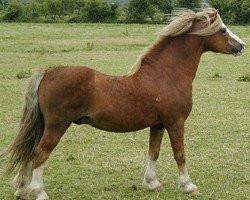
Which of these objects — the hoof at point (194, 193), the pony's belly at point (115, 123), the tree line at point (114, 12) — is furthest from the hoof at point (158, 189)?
the tree line at point (114, 12)

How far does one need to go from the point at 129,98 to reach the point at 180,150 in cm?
97

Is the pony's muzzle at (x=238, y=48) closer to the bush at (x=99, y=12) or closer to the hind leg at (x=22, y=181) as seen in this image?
the hind leg at (x=22, y=181)

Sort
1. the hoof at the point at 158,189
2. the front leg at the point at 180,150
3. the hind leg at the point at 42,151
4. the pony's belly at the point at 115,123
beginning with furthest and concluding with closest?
the hoof at the point at 158,189, the front leg at the point at 180,150, the pony's belly at the point at 115,123, the hind leg at the point at 42,151

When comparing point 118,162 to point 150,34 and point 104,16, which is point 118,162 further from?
point 104,16

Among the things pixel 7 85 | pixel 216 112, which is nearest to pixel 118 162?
pixel 216 112

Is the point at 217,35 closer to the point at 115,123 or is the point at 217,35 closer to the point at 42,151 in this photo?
the point at 115,123

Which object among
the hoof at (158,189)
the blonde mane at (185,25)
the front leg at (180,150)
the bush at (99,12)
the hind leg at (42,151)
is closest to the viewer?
the hind leg at (42,151)

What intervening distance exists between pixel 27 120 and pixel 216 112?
6.72 m

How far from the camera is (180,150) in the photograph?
21.3 ft

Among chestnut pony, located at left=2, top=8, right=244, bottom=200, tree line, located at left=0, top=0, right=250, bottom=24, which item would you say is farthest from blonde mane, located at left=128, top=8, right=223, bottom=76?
tree line, located at left=0, top=0, right=250, bottom=24

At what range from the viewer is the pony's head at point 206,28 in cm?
651

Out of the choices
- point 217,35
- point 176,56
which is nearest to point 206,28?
point 217,35

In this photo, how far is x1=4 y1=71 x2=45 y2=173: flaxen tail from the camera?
601 centimetres

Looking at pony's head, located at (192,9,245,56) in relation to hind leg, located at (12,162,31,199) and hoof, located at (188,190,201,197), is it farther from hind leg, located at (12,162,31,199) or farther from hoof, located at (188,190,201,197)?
hind leg, located at (12,162,31,199)
